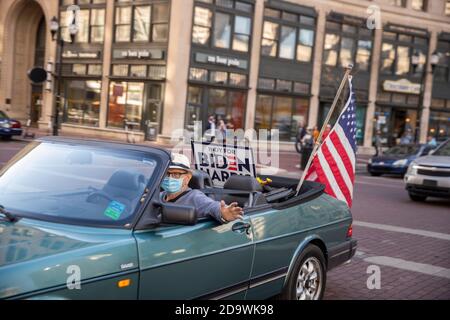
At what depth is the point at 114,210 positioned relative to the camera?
3.71m

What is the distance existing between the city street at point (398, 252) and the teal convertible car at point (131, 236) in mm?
1252

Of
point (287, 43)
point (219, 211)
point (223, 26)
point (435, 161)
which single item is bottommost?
point (219, 211)

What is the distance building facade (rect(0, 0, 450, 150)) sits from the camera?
106 ft

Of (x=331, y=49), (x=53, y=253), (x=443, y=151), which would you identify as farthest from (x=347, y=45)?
(x=53, y=253)

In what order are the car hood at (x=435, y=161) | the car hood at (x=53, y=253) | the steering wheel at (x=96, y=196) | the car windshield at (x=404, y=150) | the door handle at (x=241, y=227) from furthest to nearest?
the car windshield at (x=404, y=150)
the car hood at (x=435, y=161)
the door handle at (x=241, y=227)
the steering wheel at (x=96, y=196)
the car hood at (x=53, y=253)

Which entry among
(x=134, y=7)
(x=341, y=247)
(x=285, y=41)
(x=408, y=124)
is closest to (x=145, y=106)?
(x=134, y=7)

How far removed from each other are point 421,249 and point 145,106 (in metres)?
26.3

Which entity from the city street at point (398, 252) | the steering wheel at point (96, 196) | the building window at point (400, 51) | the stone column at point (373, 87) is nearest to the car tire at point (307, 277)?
the city street at point (398, 252)

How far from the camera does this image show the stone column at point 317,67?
3656 centimetres

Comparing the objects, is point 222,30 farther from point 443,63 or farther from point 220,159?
point 220,159

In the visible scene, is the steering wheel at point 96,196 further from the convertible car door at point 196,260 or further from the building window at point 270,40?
the building window at point 270,40

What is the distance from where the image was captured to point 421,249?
27.3 ft

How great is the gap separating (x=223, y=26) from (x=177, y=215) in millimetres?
30540

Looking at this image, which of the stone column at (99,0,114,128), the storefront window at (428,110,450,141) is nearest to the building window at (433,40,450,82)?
the storefront window at (428,110,450,141)
